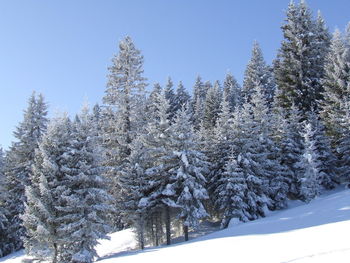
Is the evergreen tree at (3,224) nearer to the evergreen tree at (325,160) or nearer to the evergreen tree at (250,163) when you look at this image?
the evergreen tree at (250,163)

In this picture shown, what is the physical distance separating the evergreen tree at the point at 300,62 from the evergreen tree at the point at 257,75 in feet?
49.7

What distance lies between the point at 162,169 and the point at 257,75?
117 feet

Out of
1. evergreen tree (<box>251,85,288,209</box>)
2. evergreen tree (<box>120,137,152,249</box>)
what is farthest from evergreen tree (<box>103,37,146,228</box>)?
evergreen tree (<box>251,85,288,209</box>)

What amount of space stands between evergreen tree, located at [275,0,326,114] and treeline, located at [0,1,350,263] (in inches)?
8.7

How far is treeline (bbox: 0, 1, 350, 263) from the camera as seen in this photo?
2231cm

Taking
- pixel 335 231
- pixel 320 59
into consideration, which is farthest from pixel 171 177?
pixel 320 59

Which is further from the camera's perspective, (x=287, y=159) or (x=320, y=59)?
(x=320, y=59)

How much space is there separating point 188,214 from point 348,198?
33.2ft

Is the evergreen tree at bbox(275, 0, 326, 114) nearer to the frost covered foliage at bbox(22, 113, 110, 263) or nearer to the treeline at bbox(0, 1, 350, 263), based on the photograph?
the treeline at bbox(0, 1, 350, 263)

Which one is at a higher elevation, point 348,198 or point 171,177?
point 171,177

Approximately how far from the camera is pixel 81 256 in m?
20.2

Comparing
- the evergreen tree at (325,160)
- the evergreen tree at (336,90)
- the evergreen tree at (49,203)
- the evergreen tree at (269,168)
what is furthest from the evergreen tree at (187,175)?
the evergreen tree at (336,90)

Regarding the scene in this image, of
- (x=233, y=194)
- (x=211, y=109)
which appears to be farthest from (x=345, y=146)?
(x=211, y=109)

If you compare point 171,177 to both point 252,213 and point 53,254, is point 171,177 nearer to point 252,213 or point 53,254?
point 252,213
